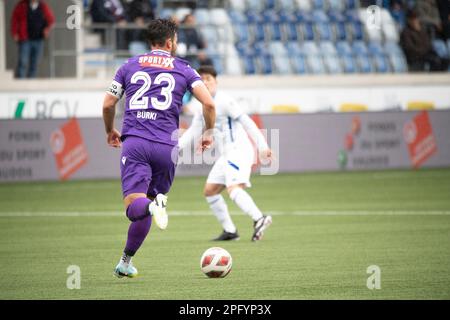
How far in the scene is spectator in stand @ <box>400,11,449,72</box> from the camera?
29719 mm

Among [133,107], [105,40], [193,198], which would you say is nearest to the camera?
[133,107]

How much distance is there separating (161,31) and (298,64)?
2039 cm

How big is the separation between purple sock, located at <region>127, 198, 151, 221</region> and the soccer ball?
1.03 metres

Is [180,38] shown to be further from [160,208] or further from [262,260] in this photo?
[160,208]

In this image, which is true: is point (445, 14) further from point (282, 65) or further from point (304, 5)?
point (282, 65)

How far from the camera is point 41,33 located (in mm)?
26031

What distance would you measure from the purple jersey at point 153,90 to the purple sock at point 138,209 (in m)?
0.64

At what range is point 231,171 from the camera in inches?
569

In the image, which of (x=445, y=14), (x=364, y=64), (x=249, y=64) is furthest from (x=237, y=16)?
(x=445, y=14)

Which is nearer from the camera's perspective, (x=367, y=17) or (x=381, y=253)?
(x=381, y=253)

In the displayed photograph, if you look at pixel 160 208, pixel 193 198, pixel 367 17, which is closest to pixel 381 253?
pixel 160 208

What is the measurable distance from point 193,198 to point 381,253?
8985mm

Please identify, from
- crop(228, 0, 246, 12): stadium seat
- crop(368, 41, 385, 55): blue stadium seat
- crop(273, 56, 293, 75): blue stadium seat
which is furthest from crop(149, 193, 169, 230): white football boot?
crop(368, 41, 385, 55): blue stadium seat

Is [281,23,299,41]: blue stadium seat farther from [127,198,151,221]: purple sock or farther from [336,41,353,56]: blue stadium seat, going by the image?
[127,198,151,221]: purple sock
